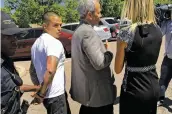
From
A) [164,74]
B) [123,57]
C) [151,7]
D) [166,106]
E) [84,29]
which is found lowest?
[166,106]

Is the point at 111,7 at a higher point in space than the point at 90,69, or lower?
higher

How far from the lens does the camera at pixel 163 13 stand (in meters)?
4.90

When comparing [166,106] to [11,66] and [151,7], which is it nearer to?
[151,7]

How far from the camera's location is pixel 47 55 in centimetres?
346

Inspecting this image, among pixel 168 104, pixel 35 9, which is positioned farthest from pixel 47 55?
pixel 35 9

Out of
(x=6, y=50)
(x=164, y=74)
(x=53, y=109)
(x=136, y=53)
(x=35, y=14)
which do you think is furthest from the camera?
(x=35, y=14)

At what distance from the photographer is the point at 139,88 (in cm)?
324

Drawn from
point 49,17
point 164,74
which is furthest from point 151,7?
point 164,74

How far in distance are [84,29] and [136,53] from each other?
55 centimetres

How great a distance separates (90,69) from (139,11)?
2.38 ft

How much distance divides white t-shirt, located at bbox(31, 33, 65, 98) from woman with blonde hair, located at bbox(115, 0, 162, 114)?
65 centimetres

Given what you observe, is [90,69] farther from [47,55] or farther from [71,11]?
[71,11]

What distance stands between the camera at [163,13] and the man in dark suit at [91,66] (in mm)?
1761

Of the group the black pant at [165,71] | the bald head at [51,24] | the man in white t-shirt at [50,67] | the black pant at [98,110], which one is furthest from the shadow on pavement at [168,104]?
the bald head at [51,24]
